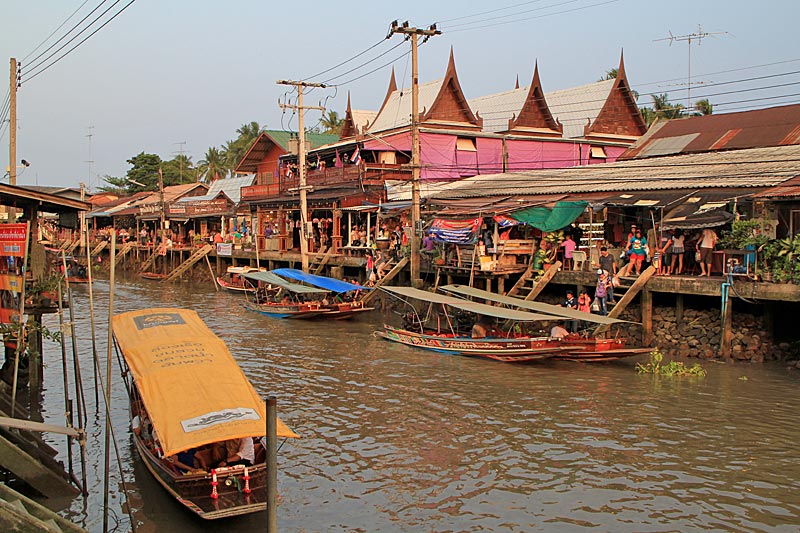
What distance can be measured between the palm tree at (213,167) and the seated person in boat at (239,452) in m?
68.1

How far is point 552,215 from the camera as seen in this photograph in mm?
21438

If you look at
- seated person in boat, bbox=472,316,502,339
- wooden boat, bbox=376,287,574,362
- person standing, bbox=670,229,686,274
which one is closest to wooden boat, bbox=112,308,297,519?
wooden boat, bbox=376,287,574,362

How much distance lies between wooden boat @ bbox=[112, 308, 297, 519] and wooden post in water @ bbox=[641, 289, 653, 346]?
1171 centimetres

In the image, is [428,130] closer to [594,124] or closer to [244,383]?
[594,124]

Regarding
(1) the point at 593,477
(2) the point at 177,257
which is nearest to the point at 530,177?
(1) the point at 593,477

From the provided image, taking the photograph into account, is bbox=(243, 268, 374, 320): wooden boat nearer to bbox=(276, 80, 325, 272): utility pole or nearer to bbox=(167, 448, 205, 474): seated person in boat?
bbox=(276, 80, 325, 272): utility pole

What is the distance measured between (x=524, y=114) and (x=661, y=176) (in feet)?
49.8

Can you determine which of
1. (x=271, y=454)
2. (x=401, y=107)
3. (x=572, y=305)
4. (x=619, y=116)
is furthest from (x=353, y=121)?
(x=271, y=454)

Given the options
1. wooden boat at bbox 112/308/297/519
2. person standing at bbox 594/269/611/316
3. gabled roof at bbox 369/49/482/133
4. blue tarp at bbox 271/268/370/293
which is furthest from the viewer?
gabled roof at bbox 369/49/482/133

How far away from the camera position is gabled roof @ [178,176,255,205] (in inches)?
2018

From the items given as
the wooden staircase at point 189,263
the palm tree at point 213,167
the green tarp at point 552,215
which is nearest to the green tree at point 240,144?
the palm tree at point 213,167

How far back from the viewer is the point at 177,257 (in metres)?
49.8

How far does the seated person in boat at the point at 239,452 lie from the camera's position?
371 inches

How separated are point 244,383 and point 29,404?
6.93 meters
